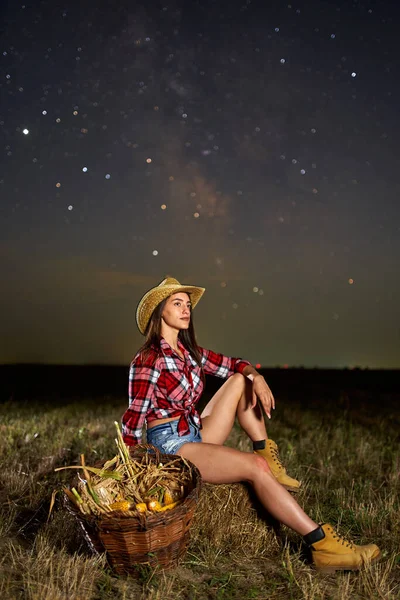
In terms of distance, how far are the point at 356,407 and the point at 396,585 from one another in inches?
376

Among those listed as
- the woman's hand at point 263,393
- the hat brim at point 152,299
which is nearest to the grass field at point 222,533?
the woman's hand at point 263,393

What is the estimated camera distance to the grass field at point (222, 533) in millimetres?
3232

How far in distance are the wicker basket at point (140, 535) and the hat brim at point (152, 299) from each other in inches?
54.8

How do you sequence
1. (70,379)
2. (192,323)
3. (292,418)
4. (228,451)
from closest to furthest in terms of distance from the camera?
1. (228,451)
2. (192,323)
3. (292,418)
4. (70,379)

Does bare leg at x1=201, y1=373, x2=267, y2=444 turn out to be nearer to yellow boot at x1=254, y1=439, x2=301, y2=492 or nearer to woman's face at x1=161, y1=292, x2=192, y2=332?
yellow boot at x1=254, y1=439, x2=301, y2=492

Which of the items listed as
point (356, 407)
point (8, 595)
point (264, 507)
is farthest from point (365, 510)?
point (356, 407)

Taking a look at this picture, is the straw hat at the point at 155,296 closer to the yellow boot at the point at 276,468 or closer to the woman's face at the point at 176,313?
the woman's face at the point at 176,313

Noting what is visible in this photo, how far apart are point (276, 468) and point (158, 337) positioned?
1313 millimetres

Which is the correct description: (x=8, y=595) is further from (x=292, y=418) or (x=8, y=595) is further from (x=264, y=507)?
(x=292, y=418)

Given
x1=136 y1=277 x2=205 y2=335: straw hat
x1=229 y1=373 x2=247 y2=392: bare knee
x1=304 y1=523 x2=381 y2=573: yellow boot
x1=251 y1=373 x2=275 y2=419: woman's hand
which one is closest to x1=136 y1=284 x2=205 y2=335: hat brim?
x1=136 y1=277 x2=205 y2=335: straw hat

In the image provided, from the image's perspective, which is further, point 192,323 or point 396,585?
point 192,323

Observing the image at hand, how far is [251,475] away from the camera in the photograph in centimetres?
376

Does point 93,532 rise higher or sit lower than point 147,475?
lower

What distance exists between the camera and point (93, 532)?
3.21m
